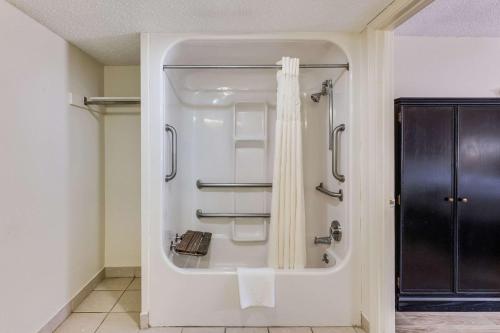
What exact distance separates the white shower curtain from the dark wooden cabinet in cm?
77

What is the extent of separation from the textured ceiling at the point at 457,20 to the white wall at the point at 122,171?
236 cm

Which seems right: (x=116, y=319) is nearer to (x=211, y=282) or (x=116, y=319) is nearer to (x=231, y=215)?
(x=211, y=282)

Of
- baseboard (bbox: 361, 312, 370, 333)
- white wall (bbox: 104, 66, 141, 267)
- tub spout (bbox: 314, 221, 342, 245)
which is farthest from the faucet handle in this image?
white wall (bbox: 104, 66, 141, 267)

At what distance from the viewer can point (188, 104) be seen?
2627 millimetres

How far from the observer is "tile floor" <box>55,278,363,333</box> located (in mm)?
1802

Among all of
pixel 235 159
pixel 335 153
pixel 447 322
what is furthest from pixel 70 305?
pixel 447 322

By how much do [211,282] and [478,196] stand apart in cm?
198

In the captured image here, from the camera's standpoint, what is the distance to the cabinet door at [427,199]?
6.58 feet

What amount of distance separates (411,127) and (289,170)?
0.96m

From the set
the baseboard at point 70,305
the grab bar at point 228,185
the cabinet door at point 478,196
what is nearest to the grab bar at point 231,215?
the grab bar at point 228,185

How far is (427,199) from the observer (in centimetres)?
202

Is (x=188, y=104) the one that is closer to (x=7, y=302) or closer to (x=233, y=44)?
(x=233, y=44)

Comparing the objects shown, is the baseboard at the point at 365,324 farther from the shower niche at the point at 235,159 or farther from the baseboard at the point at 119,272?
the baseboard at the point at 119,272

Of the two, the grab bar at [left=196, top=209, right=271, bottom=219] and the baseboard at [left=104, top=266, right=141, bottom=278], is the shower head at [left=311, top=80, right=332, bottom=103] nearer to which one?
the grab bar at [left=196, top=209, right=271, bottom=219]
